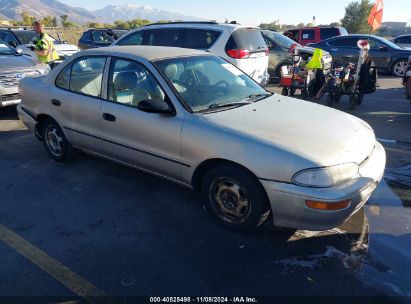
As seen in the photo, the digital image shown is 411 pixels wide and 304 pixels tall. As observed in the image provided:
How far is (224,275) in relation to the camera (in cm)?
282

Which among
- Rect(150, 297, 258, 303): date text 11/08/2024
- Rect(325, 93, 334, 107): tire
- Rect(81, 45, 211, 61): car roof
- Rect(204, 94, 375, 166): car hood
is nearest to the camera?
Rect(150, 297, 258, 303): date text 11/08/2024

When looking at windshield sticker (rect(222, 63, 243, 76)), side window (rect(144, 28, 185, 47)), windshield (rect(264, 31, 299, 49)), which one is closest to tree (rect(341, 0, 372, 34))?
windshield (rect(264, 31, 299, 49))

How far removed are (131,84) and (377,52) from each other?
1245 cm

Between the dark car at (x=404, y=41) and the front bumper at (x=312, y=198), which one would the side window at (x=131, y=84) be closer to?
the front bumper at (x=312, y=198)

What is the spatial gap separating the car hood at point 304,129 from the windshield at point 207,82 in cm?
22

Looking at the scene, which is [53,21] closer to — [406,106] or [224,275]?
[406,106]

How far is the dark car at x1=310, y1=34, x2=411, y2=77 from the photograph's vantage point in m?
13.3

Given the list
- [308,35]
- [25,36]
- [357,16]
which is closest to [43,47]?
[25,36]

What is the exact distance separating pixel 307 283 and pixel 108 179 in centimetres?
274

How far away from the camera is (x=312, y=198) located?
111 inches

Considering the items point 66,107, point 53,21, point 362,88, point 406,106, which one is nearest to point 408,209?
point 66,107

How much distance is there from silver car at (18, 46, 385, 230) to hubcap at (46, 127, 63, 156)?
29 millimetres

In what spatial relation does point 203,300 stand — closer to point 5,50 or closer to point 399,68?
point 5,50

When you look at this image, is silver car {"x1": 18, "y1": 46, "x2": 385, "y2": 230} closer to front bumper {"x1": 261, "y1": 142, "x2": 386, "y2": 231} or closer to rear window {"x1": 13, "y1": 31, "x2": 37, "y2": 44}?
front bumper {"x1": 261, "y1": 142, "x2": 386, "y2": 231}
